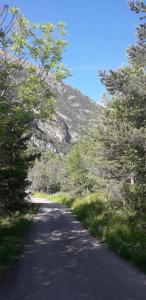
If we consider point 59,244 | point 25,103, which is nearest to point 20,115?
point 25,103

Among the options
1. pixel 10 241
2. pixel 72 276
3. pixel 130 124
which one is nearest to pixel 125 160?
pixel 130 124

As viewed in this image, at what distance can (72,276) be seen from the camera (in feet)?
32.3

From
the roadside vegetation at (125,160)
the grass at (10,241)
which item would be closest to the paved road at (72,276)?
the grass at (10,241)

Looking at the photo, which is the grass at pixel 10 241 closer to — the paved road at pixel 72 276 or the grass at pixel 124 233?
the paved road at pixel 72 276

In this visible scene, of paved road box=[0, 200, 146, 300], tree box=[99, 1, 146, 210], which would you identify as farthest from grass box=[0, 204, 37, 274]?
tree box=[99, 1, 146, 210]

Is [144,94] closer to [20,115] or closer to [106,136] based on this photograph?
[106,136]

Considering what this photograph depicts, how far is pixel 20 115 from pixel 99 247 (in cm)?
589

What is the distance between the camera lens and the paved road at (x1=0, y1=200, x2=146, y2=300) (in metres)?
8.30

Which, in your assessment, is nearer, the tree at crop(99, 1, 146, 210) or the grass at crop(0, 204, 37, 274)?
the grass at crop(0, 204, 37, 274)

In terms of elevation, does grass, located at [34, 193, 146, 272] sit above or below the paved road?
above

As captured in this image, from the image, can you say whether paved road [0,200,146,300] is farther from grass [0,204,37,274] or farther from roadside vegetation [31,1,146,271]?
roadside vegetation [31,1,146,271]

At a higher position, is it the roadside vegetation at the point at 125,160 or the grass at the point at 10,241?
the roadside vegetation at the point at 125,160

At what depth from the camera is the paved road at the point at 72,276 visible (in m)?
8.30

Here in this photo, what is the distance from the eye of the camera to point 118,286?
8.81m
